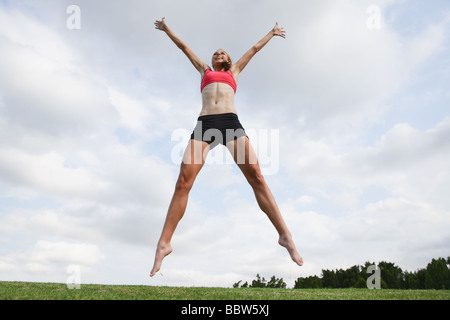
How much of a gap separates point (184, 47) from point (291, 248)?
394 cm

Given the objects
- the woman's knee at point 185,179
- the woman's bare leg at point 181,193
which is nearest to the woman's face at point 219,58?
the woman's bare leg at point 181,193

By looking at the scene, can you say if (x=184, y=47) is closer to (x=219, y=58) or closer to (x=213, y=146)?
(x=219, y=58)

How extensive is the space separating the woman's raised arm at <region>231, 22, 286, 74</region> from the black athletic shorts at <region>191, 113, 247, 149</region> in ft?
3.96

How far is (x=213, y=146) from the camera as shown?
572cm

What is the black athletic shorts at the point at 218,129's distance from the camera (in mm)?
5578

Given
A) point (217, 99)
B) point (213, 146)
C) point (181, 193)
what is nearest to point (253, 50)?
point (217, 99)

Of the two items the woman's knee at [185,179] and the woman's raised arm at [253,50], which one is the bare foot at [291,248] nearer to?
the woman's knee at [185,179]

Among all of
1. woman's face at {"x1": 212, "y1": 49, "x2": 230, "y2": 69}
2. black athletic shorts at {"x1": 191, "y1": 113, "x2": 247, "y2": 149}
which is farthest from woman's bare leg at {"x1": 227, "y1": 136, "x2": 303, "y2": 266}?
woman's face at {"x1": 212, "y1": 49, "x2": 230, "y2": 69}

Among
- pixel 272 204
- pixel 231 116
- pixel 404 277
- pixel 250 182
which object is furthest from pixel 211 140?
pixel 404 277

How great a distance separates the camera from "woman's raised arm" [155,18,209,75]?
6418 millimetres

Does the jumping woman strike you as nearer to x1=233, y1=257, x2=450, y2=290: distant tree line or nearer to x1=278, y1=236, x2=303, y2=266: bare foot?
x1=278, y1=236, x2=303, y2=266: bare foot
